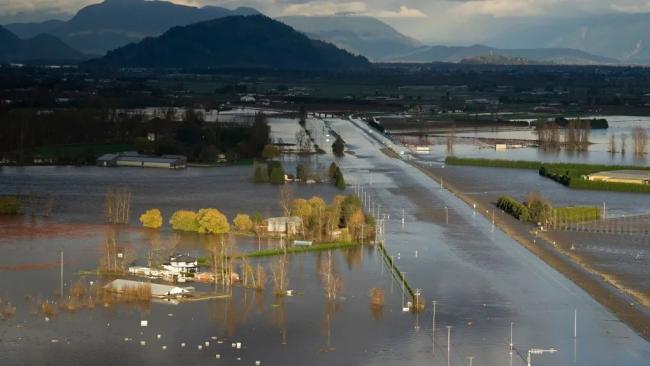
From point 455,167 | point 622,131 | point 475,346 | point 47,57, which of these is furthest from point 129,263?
point 47,57

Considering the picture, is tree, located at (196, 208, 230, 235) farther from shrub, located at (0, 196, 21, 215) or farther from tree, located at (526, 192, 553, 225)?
tree, located at (526, 192, 553, 225)

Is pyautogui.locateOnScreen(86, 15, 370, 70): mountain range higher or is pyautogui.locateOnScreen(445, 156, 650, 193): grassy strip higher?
pyautogui.locateOnScreen(86, 15, 370, 70): mountain range

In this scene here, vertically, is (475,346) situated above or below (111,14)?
below

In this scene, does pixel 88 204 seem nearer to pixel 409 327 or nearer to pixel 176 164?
pixel 176 164

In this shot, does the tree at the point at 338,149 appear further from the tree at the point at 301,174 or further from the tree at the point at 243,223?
the tree at the point at 243,223

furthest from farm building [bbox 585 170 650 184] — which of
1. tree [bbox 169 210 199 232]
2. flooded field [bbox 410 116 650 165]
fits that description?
tree [bbox 169 210 199 232]

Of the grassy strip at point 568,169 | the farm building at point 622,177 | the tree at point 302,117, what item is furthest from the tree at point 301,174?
the tree at point 302,117

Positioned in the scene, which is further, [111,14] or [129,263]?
[111,14]

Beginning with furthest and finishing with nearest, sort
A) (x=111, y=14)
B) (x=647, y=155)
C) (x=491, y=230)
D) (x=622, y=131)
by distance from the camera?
(x=111, y=14), (x=622, y=131), (x=647, y=155), (x=491, y=230)
